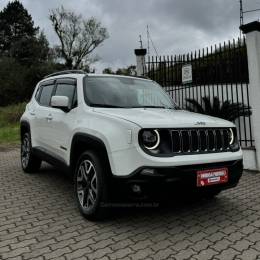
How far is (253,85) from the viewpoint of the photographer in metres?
6.92

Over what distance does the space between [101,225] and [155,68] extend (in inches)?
250

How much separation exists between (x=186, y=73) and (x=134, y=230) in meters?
5.61

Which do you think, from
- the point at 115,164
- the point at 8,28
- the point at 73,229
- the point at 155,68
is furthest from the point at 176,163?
the point at 8,28

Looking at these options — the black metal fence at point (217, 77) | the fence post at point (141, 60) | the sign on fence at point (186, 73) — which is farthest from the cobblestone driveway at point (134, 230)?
the fence post at point (141, 60)

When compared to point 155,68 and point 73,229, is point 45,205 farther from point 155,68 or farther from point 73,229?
point 155,68

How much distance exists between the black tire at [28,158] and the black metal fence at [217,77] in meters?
4.08

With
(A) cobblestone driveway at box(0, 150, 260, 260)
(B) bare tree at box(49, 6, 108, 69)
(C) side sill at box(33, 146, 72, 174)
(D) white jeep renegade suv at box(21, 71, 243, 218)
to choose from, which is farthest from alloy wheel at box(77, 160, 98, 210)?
(B) bare tree at box(49, 6, 108, 69)

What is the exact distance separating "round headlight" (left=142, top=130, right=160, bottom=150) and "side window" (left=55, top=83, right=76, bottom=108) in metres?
1.63

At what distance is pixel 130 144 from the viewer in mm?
3660

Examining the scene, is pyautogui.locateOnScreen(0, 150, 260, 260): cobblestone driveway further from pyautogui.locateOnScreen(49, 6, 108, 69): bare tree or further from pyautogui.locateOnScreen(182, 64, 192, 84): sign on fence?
pyautogui.locateOnScreen(49, 6, 108, 69): bare tree

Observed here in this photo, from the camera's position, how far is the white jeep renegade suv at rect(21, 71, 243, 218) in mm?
3646

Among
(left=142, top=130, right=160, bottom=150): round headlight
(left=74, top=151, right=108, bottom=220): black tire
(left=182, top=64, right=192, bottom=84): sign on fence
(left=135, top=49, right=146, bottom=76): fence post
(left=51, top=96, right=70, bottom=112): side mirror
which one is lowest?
(left=74, top=151, right=108, bottom=220): black tire

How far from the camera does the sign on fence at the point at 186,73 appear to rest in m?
8.69

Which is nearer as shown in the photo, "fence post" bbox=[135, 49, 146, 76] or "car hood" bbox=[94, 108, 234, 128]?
"car hood" bbox=[94, 108, 234, 128]
